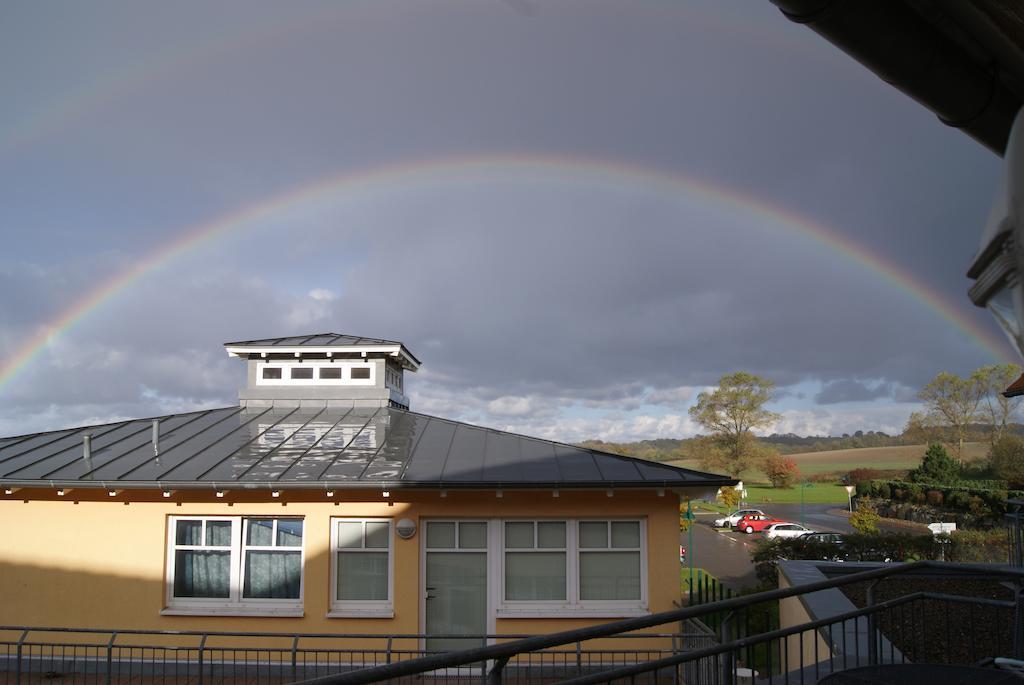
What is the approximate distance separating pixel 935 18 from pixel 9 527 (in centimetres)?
1565

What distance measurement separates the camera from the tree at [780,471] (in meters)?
64.2

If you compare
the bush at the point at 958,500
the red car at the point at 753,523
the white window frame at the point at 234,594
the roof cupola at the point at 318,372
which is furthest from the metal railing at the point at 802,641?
the red car at the point at 753,523

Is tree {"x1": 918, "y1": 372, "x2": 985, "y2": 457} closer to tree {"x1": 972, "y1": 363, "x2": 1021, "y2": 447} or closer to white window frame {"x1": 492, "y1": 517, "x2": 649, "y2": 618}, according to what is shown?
tree {"x1": 972, "y1": 363, "x2": 1021, "y2": 447}

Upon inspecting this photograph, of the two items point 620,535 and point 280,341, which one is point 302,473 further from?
point 280,341

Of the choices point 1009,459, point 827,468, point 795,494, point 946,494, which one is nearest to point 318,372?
point 946,494

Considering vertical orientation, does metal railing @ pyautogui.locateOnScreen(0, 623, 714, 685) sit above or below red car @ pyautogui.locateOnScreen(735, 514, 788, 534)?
above

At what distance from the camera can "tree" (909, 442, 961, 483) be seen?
45.1m

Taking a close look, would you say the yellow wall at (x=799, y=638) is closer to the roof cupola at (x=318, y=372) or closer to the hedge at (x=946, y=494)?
the roof cupola at (x=318, y=372)

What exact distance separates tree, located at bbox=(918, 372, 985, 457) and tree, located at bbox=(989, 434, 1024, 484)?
18.3 ft

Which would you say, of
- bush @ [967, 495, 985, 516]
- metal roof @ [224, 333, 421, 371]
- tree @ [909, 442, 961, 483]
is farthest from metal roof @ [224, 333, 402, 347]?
tree @ [909, 442, 961, 483]

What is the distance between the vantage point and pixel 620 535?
12.8 metres

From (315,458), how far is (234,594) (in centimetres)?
271

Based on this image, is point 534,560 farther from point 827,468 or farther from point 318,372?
point 827,468

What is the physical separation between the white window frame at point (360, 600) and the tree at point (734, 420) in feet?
177
